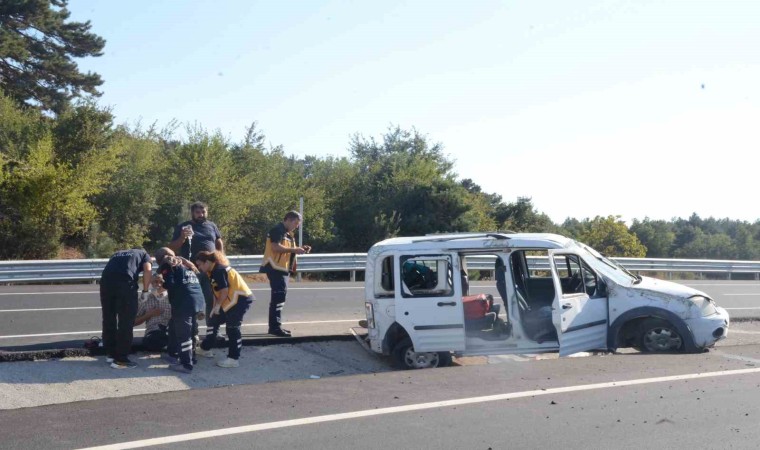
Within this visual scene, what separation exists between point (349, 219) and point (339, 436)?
32049 mm

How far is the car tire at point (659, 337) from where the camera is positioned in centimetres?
1044

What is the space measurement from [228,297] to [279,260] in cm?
142

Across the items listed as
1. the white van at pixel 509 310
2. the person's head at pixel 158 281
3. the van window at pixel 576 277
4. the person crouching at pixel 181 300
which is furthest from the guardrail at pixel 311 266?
the person's head at pixel 158 281

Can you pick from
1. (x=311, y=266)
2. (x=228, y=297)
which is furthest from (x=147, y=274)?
(x=311, y=266)

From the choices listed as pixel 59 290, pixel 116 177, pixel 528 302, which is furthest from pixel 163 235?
pixel 528 302

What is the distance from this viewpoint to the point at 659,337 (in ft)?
34.4

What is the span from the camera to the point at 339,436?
6.50m

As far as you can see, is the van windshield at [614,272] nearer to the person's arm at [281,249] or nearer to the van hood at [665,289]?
the van hood at [665,289]

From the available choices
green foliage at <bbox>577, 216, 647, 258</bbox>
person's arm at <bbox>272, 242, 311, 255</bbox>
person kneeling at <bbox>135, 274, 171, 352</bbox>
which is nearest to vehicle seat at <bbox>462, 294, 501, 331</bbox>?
person's arm at <bbox>272, 242, 311, 255</bbox>

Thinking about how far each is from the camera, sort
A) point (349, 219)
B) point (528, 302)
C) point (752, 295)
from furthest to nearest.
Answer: point (349, 219) → point (752, 295) → point (528, 302)

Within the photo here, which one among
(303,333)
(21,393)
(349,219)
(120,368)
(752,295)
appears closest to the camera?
(21,393)

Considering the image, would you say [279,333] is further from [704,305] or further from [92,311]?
[704,305]

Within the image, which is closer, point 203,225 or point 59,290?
point 203,225

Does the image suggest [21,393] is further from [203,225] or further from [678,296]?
[678,296]
